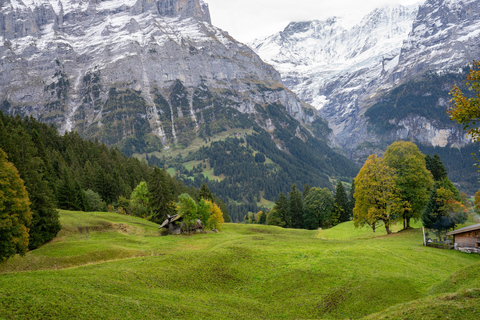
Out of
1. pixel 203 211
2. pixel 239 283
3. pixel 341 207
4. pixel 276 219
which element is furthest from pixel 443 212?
pixel 276 219

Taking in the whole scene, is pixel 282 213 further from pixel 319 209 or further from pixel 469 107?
pixel 469 107

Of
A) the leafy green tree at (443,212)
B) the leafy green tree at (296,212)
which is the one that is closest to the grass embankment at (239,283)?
the leafy green tree at (443,212)

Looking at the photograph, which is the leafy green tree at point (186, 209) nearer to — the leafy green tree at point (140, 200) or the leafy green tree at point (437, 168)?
the leafy green tree at point (140, 200)

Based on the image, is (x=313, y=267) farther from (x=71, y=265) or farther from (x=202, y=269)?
(x=71, y=265)

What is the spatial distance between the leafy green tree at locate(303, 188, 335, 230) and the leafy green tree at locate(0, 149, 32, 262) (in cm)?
7738

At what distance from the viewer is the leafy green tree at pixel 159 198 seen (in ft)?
247

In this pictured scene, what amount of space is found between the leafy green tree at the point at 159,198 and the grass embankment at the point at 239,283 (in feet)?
113

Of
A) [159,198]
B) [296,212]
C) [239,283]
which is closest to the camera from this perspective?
[239,283]

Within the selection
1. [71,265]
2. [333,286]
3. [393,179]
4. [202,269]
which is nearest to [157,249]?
[71,265]

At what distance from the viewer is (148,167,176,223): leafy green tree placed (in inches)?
2970

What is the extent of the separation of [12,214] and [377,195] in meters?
52.1

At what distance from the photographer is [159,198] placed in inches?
3009

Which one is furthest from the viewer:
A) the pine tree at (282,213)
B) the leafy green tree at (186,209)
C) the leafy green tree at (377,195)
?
the pine tree at (282,213)

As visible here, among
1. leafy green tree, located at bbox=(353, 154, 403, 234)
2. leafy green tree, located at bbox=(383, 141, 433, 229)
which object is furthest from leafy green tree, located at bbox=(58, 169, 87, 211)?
leafy green tree, located at bbox=(383, 141, 433, 229)
